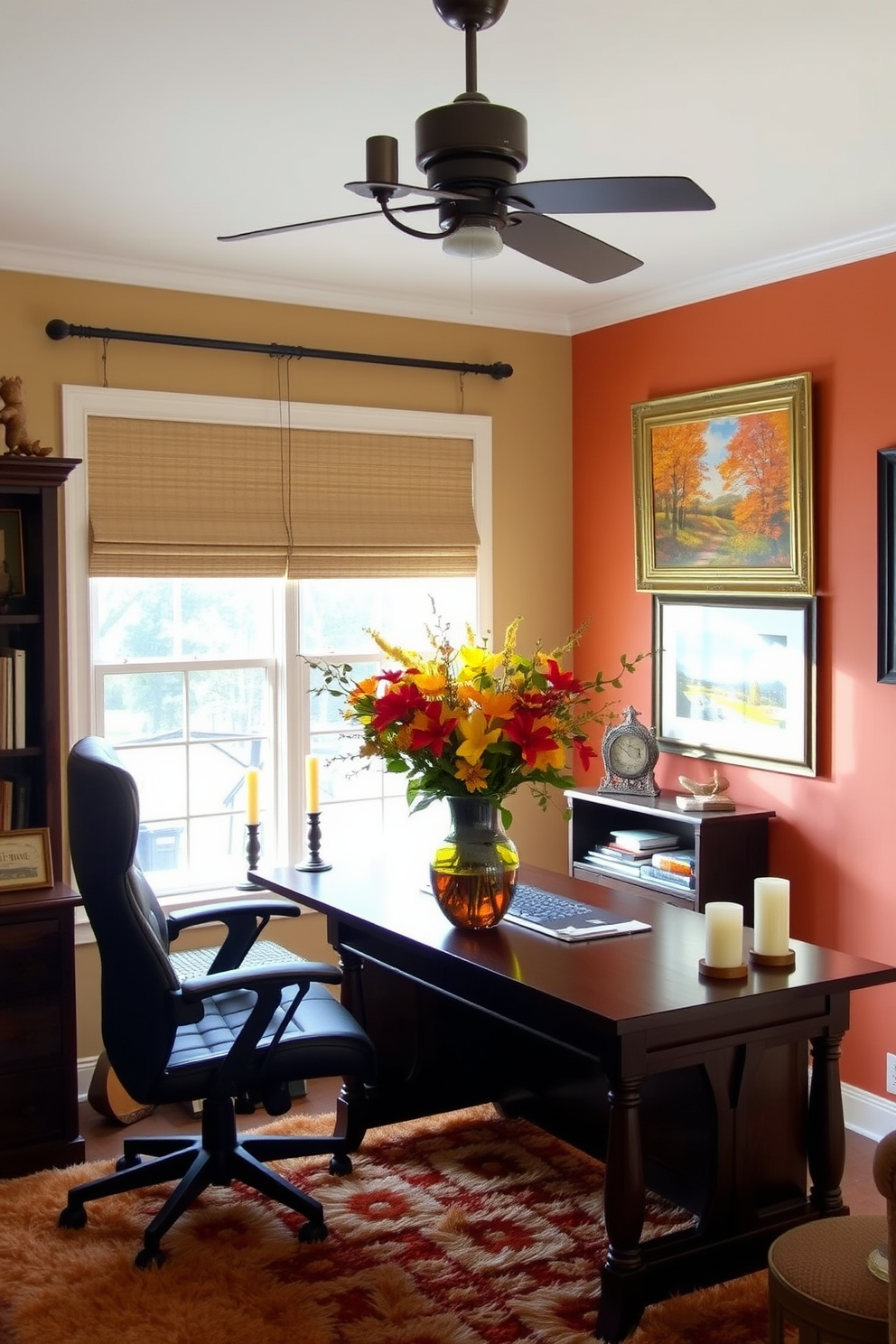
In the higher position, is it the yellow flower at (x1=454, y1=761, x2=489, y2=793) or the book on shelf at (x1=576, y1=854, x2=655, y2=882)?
the yellow flower at (x1=454, y1=761, x2=489, y2=793)

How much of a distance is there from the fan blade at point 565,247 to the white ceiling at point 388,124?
0.41m

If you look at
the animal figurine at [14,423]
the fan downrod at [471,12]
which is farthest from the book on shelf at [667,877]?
the fan downrod at [471,12]

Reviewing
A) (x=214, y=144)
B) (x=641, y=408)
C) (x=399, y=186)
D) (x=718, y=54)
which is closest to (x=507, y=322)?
(x=641, y=408)

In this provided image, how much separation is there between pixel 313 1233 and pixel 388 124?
8.59 ft

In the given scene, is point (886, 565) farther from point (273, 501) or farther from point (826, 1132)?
→ point (273, 501)

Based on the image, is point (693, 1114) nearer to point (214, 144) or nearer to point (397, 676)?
point (397, 676)

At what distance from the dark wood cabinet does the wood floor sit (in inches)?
29.1

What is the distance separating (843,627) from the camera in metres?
4.00

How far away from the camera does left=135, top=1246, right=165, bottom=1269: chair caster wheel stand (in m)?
2.96

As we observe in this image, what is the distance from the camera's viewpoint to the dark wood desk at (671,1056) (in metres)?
2.54

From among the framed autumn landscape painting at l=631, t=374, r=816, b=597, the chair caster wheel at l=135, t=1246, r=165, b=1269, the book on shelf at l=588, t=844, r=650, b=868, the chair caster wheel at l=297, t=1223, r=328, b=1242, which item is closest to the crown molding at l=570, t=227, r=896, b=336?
the framed autumn landscape painting at l=631, t=374, r=816, b=597

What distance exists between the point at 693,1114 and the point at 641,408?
2.65 meters

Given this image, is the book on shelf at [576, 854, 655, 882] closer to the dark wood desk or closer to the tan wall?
the tan wall

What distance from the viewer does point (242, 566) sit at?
14.5ft
